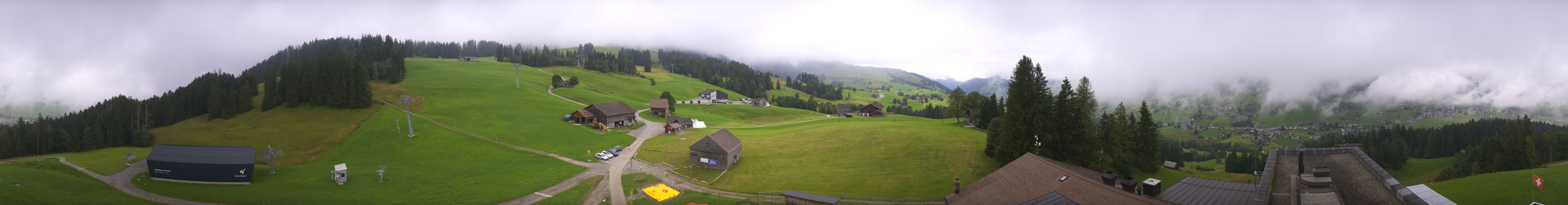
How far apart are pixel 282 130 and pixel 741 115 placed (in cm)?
6401

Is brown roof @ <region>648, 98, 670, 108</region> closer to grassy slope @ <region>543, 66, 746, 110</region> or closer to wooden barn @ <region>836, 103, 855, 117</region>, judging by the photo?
grassy slope @ <region>543, 66, 746, 110</region>

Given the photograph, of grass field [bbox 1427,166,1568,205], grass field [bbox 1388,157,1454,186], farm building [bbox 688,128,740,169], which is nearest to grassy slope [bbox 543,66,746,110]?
farm building [bbox 688,128,740,169]

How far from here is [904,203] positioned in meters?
33.1

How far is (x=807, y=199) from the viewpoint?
101ft

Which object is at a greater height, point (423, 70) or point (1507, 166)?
point (423, 70)

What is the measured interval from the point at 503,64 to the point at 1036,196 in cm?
15897

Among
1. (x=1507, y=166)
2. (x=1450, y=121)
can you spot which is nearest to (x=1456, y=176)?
(x=1507, y=166)

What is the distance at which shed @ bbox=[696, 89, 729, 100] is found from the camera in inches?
4921

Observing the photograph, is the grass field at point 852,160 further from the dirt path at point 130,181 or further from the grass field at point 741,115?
the dirt path at point 130,181

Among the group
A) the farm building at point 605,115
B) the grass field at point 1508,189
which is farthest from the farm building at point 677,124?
the grass field at point 1508,189

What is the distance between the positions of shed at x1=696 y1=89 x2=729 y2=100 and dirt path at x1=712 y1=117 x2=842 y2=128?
3465cm

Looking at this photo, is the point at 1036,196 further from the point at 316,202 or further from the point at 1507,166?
the point at 1507,166

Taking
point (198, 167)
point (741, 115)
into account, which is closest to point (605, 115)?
point (741, 115)

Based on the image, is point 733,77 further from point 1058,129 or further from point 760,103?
point 1058,129
